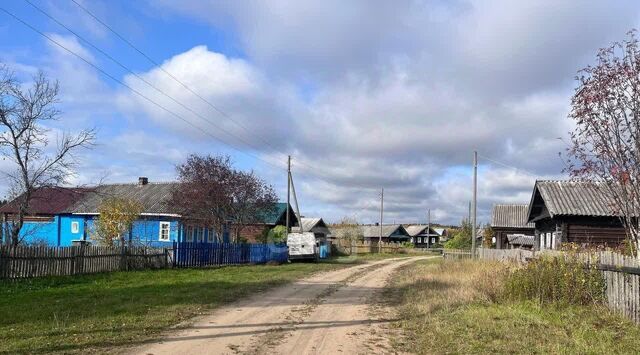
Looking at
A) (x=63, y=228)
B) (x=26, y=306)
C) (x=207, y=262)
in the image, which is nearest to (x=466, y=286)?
(x=26, y=306)

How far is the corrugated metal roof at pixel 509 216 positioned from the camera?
163 ft

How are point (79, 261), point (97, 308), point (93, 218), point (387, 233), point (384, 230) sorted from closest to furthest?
point (97, 308)
point (79, 261)
point (93, 218)
point (387, 233)
point (384, 230)

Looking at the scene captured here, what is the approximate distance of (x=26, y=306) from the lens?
12.4m

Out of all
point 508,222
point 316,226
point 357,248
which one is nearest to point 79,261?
point 508,222

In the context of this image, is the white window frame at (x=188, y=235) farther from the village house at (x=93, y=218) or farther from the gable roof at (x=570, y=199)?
the gable roof at (x=570, y=199)

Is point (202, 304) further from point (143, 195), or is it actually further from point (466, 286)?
point (143, 195)

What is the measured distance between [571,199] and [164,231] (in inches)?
1191

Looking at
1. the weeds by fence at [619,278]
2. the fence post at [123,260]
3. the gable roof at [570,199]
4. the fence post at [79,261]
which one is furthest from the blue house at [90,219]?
the weeds by fence at [619,278]

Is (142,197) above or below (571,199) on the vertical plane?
above

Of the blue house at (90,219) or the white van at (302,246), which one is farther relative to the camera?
the blue house at (90,219)

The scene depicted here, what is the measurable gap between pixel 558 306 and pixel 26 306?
1147 centimetres

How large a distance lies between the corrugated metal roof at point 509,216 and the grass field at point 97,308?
34662 mm

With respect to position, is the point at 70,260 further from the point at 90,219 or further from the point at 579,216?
the point at 90,219

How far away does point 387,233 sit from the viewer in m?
108
